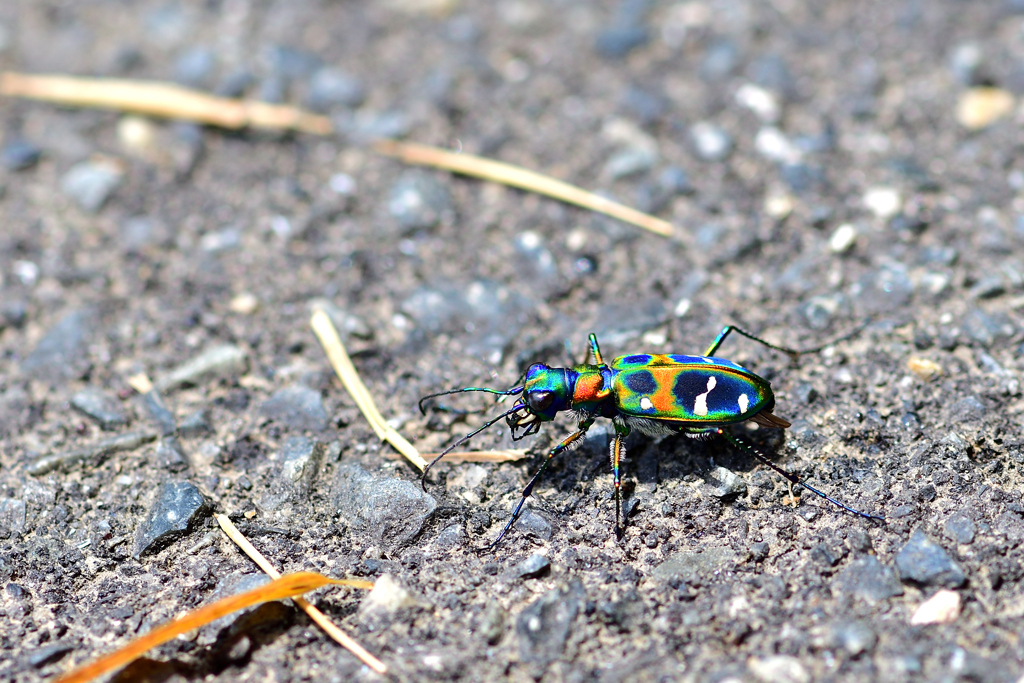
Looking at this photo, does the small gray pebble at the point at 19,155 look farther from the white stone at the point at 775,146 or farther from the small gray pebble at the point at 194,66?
the white stone at the point at 775,146

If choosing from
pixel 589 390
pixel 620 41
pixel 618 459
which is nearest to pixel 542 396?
pixel 589 390

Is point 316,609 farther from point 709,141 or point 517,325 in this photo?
point 709,141

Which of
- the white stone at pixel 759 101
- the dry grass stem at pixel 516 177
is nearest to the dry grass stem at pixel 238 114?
the dry grass stem at pixel 516 177

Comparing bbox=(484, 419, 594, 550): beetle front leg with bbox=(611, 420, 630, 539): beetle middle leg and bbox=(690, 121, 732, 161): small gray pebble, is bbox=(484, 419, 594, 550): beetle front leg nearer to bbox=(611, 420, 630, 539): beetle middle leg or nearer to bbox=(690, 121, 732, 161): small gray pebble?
bbox=(611, 420, 630, 539): beetle middle leg

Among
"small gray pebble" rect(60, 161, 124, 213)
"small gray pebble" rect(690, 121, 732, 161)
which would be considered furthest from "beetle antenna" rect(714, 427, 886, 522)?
"small gray pebble" rect(60, 161, 124, 213)

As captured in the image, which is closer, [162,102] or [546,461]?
[546,461]

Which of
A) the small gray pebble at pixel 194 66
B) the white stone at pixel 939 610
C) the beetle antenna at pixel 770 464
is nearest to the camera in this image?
the white stone at pixel 939 610
